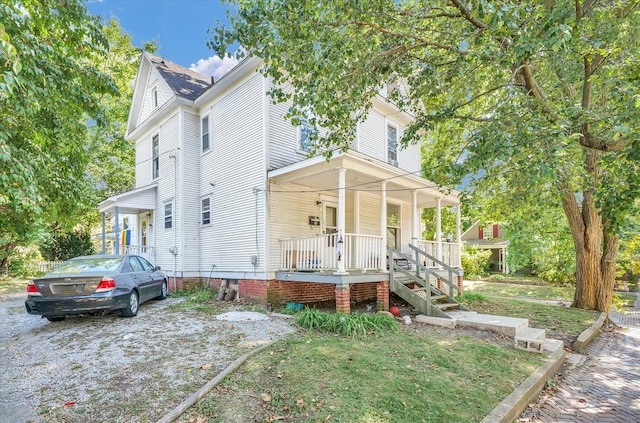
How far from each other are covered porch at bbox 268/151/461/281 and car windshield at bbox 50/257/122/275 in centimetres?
399

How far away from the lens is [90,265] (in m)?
8.06

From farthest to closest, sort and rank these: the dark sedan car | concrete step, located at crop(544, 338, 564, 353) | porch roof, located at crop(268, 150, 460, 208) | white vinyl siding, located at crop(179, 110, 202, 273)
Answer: white vinyl siding, located at crop(179, 110, 202, 273), porch roof, located at crop(268, 150, 460, 208), the dark sedan car, concrete step, located at crop(544, 338, 564, 353)

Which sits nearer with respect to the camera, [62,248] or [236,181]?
[236,181]

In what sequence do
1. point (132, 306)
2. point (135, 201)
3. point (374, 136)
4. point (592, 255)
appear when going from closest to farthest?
point (132, 306) → point (592, 255) → point (374, 136) → point (135, 201)

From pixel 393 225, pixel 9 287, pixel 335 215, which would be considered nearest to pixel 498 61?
pixel 335 215

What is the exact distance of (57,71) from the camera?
5.54m

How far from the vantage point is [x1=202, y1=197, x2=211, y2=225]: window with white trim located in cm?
1258

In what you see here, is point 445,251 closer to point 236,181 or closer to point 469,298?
point 469,298

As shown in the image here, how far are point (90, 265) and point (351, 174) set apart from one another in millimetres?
6790

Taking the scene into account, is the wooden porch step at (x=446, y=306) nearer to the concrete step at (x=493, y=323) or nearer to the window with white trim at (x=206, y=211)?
the concrete step at (x=493, y=323)

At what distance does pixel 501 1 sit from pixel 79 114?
23.9 feet

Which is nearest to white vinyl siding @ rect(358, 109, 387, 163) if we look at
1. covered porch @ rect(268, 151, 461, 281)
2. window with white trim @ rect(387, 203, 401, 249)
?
covered porch @ rect(268, 151, 461, 281)

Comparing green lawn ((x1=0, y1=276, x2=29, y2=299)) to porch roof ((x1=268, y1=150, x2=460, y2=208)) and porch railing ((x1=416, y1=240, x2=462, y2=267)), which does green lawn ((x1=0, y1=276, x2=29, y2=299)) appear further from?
porch railing ((x1=416, y1=240, x2=462, y2=267))

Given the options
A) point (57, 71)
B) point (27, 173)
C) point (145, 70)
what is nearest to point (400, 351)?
point (27, 173)
